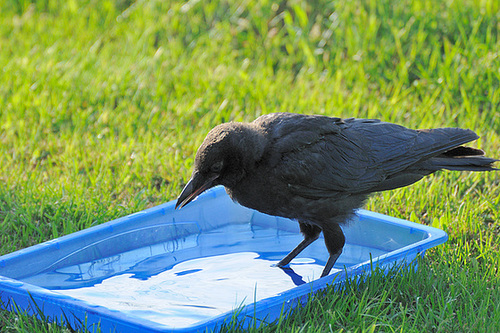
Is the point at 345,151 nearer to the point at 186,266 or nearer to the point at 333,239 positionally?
the point at 333,239

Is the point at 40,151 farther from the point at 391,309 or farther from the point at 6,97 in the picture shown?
the point at 391,309

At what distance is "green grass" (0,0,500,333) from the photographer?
3.47 meters

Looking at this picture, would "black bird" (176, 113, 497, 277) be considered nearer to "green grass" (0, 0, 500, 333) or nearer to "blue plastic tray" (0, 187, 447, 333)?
"blue plastic tray" (0, 187, 447, 333)

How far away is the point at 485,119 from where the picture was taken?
5668 mm

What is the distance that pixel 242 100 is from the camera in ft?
19.9

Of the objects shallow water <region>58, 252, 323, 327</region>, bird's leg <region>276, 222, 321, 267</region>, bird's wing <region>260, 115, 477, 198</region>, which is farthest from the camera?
bird's leg <region>276, 222, 321, 267</region>

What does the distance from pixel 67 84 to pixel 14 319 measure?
3.52m

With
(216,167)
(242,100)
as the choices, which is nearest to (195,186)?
(216,167)

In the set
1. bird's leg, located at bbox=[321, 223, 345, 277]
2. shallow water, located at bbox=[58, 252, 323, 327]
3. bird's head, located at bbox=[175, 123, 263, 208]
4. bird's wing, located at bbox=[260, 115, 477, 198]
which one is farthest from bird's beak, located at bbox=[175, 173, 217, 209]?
bird's leg, located at bbox=[321, 223, 345, 277]

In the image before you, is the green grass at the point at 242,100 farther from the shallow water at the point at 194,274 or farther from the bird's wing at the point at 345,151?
the bird's wing at the point at 345,151

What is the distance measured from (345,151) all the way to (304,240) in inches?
23.5

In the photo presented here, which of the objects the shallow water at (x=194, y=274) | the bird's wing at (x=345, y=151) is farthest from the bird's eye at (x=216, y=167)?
the shallow water at (x=194, y=274)

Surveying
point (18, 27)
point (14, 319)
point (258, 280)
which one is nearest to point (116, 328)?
point (14, 319)

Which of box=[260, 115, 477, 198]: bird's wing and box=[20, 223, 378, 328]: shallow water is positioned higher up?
box=[260, 115, 477, 198]: bird's wing
